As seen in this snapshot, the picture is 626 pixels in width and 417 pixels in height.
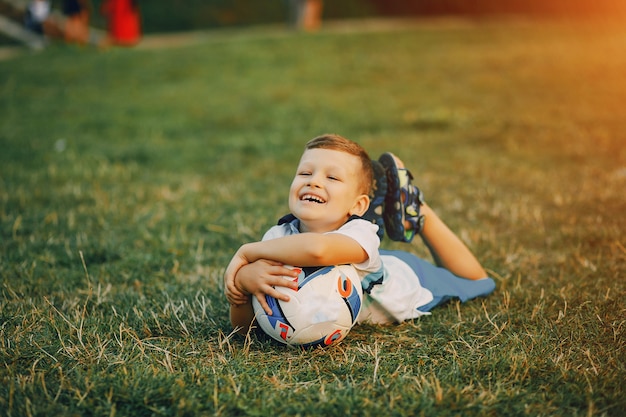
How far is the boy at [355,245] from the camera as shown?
3266mm

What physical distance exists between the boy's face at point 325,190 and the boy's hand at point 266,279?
0.30 meters

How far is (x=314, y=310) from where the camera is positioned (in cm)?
326

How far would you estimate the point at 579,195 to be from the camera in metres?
6.25

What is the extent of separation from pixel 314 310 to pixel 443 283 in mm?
1142

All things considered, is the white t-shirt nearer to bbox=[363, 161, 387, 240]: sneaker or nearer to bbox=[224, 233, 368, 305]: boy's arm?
bbox=[224, 233, 368, 305]: boy's arm

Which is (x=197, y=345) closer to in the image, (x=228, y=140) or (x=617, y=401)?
(x=617, y=401)

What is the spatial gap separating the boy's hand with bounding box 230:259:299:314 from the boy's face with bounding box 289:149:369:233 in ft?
1.00

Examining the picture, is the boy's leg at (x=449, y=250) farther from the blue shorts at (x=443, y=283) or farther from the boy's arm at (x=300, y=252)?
the boy's arm at (x=300, y=252)

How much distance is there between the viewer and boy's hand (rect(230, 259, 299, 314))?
326 centimetres

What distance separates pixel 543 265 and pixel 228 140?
5.47 meters

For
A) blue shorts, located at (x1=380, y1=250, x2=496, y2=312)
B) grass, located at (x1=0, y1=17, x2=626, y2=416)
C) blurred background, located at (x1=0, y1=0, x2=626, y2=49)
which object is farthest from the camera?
blurred background, located at (x1=0, y1=0, x2=626, y2=49)

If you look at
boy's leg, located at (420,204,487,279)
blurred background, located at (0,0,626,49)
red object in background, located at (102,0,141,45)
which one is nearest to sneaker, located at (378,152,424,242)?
boy's leg, located at (420,204,487,279)

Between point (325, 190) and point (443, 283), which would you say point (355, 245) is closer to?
point (325, 190)

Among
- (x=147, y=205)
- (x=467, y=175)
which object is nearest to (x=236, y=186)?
(x=147, y=205)
